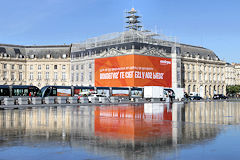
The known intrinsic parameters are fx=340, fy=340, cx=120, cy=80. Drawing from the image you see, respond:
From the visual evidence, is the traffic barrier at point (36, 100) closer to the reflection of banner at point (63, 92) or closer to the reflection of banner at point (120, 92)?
the reflection of banner at point (63, 92)

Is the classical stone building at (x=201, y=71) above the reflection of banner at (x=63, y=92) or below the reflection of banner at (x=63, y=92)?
above

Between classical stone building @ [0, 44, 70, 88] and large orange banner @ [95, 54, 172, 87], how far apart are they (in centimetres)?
2857

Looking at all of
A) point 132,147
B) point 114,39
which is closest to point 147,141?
point 132,147

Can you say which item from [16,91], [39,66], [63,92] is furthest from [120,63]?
[39,66]

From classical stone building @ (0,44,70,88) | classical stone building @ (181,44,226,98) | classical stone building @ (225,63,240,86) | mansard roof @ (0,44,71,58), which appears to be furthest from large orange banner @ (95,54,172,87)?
classical stone building @ (225,63,240,86)

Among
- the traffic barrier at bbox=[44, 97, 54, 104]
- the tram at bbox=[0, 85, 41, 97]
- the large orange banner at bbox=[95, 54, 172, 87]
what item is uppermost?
the large orange banner at bbox=[95, 54, 172, 87]

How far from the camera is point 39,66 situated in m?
115

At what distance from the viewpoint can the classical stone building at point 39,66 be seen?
11319cm

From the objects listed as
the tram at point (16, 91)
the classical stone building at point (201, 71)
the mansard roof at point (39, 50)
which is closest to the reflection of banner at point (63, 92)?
the tram at point (16, 91)

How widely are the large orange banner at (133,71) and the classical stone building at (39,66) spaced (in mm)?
28567

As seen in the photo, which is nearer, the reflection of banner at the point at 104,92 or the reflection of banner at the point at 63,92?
the reflection of banner at the point at 63,92

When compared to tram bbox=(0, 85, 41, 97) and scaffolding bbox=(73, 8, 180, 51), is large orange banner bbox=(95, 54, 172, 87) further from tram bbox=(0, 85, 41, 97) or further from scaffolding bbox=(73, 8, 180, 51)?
tram bbox=(0, 85, 41, 97)

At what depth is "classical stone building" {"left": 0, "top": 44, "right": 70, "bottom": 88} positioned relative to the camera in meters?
113

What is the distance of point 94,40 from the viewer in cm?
9144
